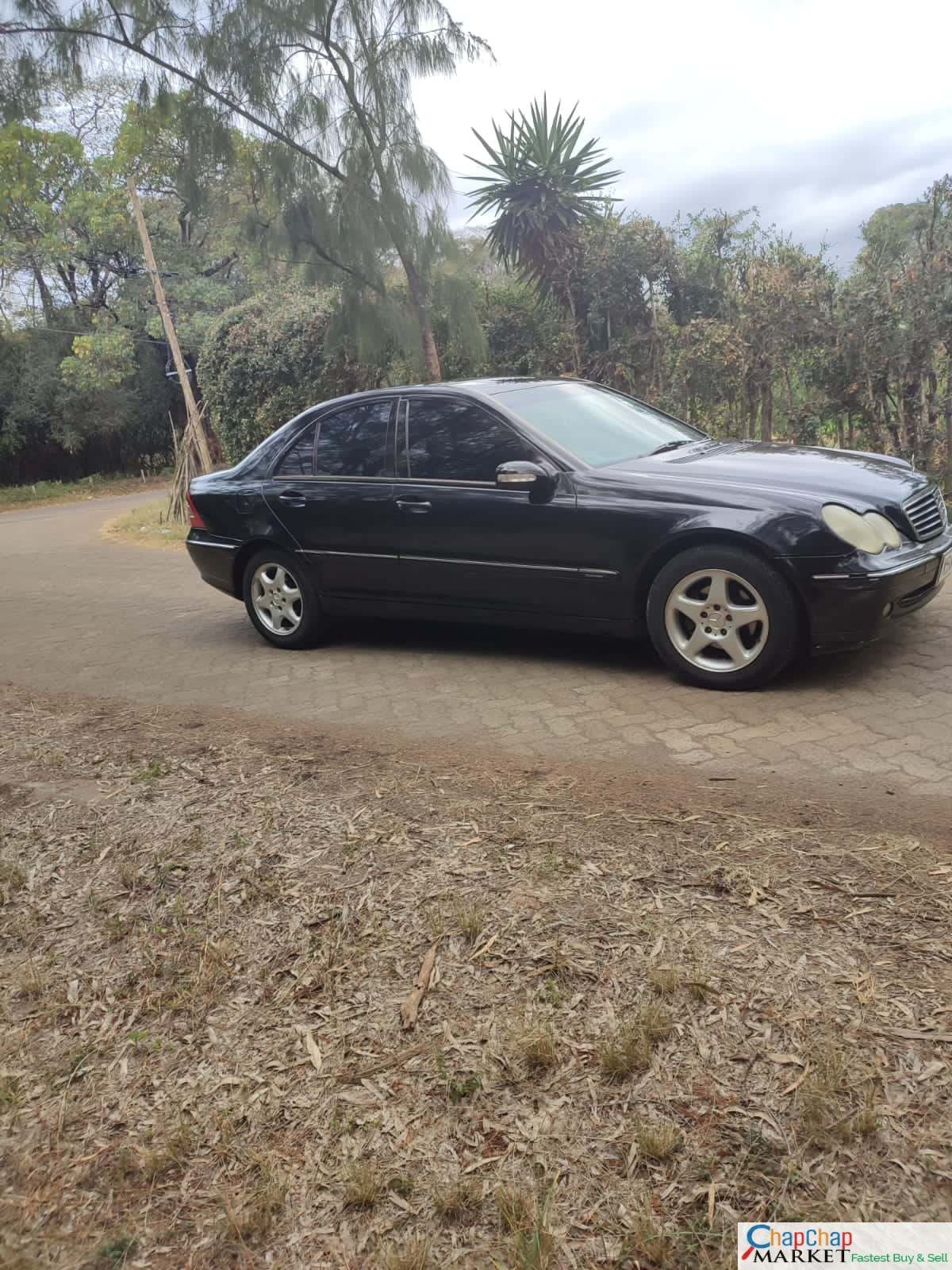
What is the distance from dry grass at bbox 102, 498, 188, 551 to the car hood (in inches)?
371

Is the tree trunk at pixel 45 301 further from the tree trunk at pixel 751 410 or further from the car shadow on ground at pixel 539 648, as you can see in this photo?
the car shadow on ground at pixel 539 648

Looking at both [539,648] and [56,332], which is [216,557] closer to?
[539,648]

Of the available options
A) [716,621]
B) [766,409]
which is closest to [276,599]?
[716,621]

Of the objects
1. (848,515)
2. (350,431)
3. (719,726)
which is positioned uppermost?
(350,431)

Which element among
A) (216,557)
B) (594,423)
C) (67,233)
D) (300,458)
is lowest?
(216,557)

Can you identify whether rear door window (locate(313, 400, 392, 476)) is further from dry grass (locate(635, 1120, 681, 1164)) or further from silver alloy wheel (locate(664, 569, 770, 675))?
dry grass (locate(635, 1120, 681, 1164))

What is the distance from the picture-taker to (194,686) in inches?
247

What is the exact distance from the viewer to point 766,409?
11.2 meters

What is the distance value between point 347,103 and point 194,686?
9.05 m

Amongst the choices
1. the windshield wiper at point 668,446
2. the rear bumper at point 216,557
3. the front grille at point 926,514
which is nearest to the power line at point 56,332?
the rear bumper at point 216,557

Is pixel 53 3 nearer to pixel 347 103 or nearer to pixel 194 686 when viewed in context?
pixel 347 103

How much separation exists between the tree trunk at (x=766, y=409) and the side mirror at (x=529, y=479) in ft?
20.7

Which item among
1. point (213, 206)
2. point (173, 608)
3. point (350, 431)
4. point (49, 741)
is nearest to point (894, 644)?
point (350, 431)

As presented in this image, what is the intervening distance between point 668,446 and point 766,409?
552 centimetres
